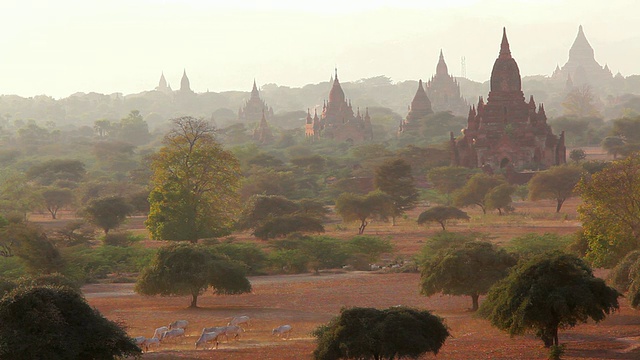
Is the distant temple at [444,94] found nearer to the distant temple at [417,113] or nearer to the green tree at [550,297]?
the distant temple at [417,113]

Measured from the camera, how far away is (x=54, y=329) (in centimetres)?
1812

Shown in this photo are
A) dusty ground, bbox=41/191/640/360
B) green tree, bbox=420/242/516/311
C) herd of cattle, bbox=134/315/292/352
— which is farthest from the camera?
green tree, bbox=420/242/516/311

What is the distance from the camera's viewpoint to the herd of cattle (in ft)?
80.9

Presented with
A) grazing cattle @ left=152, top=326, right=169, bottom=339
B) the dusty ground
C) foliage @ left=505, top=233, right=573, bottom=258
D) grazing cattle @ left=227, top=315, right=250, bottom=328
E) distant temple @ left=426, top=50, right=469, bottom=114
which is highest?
distant temple @ left=426, top=50, right=469, bottom=114

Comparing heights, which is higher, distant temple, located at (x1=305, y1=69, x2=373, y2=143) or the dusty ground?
distant temple, located at (x1=305, y1=69, x2=373, y2=143)

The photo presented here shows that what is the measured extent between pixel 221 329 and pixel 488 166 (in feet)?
177

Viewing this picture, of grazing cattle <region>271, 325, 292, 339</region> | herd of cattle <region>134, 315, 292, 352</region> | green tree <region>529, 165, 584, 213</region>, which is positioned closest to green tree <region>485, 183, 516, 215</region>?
green tree <region>529, 165, 584, 213</region>

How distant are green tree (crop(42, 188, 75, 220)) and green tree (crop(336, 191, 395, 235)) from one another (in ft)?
75.3

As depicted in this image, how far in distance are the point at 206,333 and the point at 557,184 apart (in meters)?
38.7

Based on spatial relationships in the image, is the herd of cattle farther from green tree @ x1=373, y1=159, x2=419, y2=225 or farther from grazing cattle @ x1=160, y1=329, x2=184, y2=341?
green tree @ x1=373, y1=159, x2=419, y2=225

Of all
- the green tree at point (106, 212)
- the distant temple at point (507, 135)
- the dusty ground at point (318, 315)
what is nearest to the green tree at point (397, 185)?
the dusty ground at point (318, 315)

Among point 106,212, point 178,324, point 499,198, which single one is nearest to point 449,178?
point 499,198

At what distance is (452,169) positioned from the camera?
235 ft

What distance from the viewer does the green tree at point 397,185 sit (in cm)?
5934
